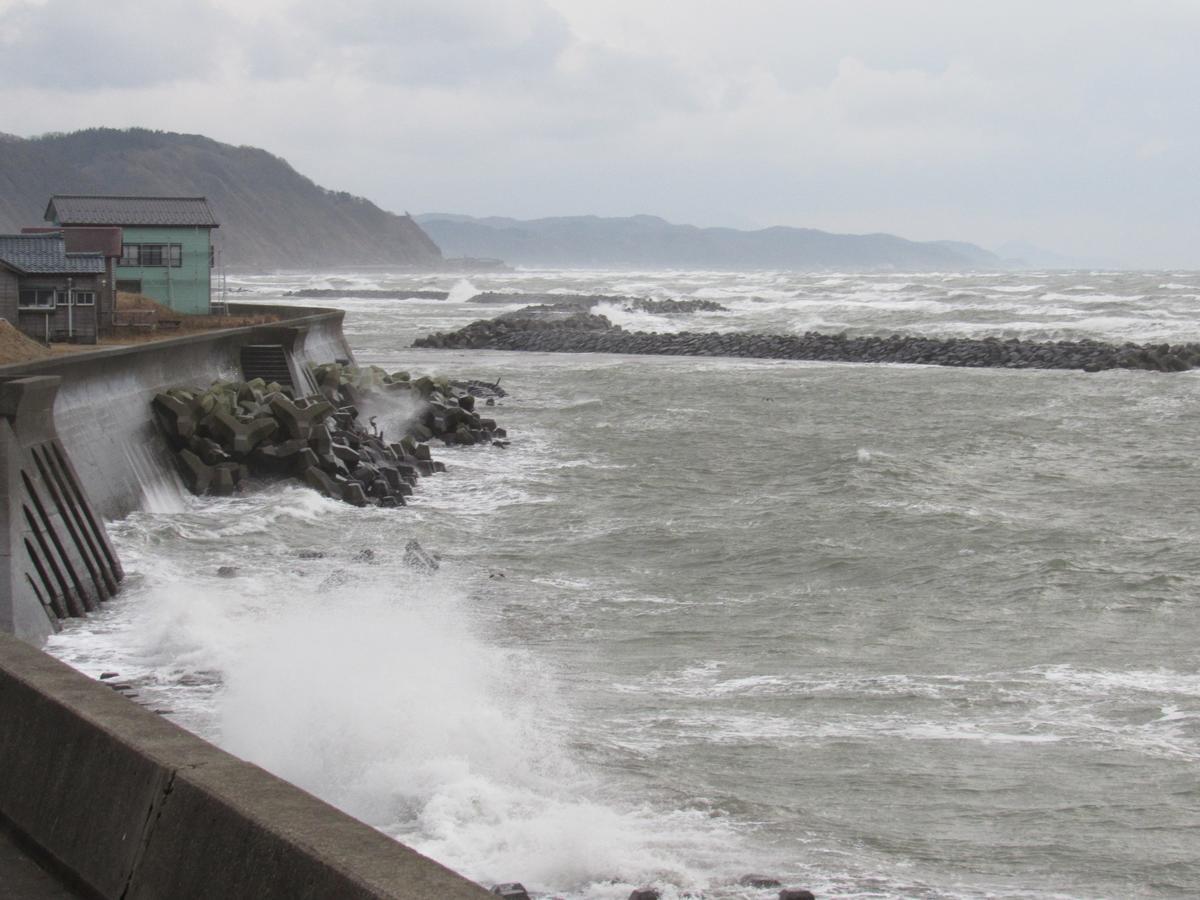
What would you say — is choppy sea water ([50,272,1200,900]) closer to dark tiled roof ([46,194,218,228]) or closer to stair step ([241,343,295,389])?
stair step ([241,343,295,389])

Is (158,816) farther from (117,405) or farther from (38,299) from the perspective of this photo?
(38,299)

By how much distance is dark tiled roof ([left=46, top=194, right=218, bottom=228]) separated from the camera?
31.4 m

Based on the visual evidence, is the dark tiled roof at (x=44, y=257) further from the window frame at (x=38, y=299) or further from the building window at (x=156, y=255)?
the building window at (x=156, y=255)

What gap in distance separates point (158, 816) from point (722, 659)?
6.31m

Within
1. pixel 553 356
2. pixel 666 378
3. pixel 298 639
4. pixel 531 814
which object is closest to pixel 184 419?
pixel 298 639

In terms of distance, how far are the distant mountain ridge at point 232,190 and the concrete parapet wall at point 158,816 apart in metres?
154

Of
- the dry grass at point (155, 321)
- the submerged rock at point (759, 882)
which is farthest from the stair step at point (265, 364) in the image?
the submerged rock at point (759, 882)

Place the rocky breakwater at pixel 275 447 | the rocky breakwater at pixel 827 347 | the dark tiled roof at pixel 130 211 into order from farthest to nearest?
the rocky breakwater at pixel 827 347
the dark tiled roof at pixel 130 211
the rocky breakwater at pixel 275 447

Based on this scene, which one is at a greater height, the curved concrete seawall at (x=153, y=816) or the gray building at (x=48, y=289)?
the gray building at (x=48, y=289)

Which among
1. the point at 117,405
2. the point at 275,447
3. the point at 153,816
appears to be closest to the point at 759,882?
the point at 153,816

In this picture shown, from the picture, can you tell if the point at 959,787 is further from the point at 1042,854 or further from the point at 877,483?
the point at 877,483

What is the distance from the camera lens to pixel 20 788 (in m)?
3.94

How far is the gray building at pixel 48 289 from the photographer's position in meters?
21.6

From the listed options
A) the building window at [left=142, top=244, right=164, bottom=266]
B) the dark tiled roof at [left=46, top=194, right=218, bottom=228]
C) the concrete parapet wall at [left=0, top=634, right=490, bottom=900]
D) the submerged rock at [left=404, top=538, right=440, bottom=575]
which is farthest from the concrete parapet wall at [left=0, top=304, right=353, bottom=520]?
the dark tiled roof at [left=46, top=194, right=218, bottom=228]
